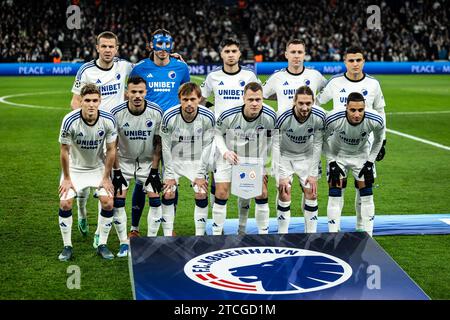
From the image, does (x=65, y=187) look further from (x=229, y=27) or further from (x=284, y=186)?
(x=229, y=27)

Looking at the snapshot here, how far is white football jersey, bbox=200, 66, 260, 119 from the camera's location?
8.15 metres

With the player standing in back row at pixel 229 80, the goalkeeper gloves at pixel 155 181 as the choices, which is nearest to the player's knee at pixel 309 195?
the player standing in back row at pixel 229 80

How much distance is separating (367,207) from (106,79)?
3.36 m

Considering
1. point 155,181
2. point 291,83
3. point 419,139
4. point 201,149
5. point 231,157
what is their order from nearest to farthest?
1. point 231,157
2. point 155,181
3. point 201,149
4. point 291,83
5. point 419,139

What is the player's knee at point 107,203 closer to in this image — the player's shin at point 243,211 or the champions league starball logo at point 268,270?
the champions league starball logo at point 268,270

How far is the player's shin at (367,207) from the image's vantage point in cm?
759

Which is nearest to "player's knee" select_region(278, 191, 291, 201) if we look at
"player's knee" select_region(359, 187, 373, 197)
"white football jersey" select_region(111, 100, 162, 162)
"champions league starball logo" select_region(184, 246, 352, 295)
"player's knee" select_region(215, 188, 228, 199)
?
"player's knee" select_region(215, 188, 228, 199)

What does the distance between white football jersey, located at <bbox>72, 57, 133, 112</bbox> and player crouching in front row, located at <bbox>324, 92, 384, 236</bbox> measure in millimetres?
2550

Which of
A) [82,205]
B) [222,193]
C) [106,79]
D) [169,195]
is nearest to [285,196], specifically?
[222,193]

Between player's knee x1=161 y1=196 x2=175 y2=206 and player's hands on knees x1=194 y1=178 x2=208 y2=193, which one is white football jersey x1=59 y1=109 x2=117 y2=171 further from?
player's hands on knees x1=194 y1=178 x2=208 y2=193

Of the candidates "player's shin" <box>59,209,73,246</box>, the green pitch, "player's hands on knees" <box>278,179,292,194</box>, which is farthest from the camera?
"player's hands on knees" <box>278,179,292,194</box>

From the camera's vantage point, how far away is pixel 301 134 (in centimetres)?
749

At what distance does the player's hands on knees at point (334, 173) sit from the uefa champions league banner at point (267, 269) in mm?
728
